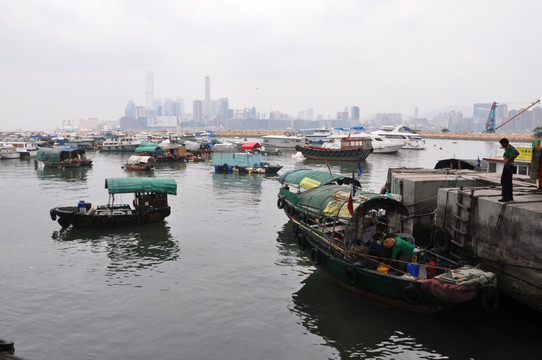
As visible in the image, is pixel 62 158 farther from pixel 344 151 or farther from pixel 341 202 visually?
pixel 341 202

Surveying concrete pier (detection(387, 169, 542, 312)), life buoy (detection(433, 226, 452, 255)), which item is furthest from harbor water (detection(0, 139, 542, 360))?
life buoy (detection(433, 226, 452, 255))

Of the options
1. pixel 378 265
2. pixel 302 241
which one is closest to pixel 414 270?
pixel 378 265

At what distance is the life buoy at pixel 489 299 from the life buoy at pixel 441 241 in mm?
3546

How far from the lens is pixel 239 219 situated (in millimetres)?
27906

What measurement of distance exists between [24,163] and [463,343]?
223 feet

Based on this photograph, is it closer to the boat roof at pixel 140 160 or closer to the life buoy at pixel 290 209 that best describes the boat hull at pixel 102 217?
the life buoy at pixel 290 209

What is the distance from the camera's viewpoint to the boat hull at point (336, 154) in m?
66.9

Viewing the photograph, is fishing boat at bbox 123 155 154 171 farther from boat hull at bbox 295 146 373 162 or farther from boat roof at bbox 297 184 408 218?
boat roof at bbox 297 184 408 218

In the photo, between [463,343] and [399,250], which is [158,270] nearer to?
[399,250]

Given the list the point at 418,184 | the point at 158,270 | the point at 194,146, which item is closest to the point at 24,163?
the point at 194,146

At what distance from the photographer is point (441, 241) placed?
16656 mm

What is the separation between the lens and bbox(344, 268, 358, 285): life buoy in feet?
48.8

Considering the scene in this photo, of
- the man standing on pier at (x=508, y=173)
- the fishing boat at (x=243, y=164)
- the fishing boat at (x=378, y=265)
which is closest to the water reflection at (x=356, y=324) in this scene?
the fishing boat at (x=378, y=265)

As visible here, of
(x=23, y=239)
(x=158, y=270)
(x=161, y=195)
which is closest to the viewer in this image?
(x=158, y=270)
